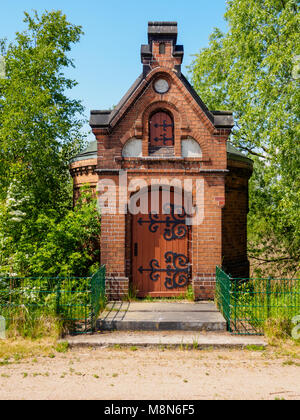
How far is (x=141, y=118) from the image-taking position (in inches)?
354

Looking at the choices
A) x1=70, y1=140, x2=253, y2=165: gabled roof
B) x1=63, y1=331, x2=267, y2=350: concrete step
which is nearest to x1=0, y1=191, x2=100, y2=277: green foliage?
x1=63, y1=331, x2=267, y2=350: concrete step

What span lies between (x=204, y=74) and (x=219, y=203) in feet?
41.1

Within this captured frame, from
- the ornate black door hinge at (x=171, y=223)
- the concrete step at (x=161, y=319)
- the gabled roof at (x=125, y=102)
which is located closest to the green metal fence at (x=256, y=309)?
the concrete step at (x=161, y=319)

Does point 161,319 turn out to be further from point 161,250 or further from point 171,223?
point 171,223

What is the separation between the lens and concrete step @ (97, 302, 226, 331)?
7.19m

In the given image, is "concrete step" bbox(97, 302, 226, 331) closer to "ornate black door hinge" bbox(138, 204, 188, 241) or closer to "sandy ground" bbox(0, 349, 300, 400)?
"sandy ground" bbox(0, 349, 300, 400)

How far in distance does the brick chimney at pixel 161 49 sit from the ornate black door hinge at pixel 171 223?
381 cm

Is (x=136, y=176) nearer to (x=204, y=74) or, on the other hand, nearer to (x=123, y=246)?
(x=123, y=246)

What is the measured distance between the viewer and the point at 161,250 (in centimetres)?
916

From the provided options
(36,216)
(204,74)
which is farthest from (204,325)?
(204,74)

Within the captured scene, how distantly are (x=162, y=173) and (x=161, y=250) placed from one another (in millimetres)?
2083

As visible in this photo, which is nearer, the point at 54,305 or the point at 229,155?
the point at 54,305

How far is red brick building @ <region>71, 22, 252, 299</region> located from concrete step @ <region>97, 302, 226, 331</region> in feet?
3.34

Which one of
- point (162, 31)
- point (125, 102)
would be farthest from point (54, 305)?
point (162, 31)
